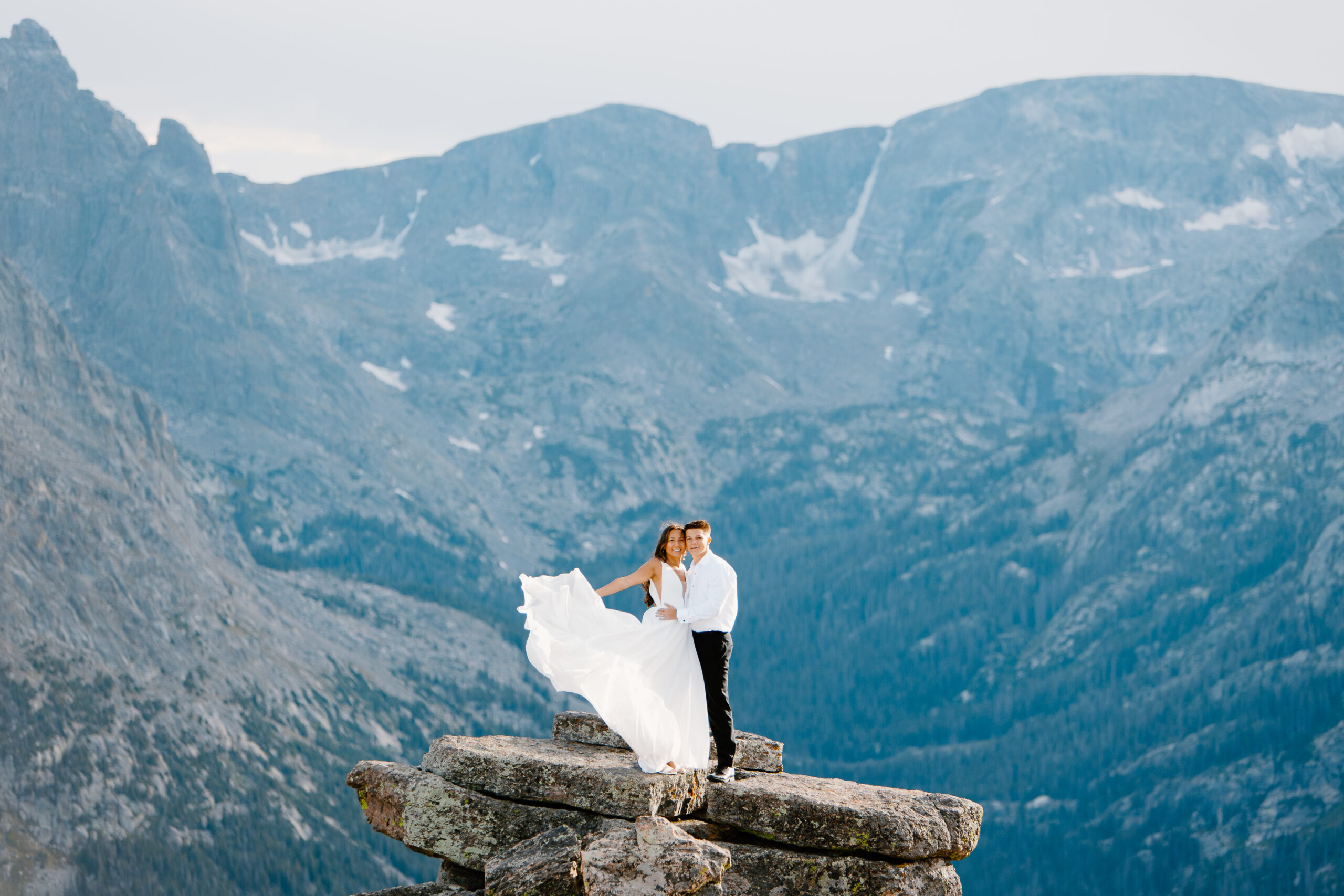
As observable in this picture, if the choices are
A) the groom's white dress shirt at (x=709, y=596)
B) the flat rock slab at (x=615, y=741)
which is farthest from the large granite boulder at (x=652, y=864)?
the flat rock slab at (x=615, y=741)

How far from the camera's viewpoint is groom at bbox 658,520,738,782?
29.0 metres

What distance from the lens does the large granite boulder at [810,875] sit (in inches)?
1080

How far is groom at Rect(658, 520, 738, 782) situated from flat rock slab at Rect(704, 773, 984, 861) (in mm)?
1003

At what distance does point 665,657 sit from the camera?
30047 millimetres

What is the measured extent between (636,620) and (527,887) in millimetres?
7926

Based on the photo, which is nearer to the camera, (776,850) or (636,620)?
(776,850)

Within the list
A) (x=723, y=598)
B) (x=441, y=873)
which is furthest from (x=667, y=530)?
(x=441, y=873)

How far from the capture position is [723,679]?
29609 millimetres

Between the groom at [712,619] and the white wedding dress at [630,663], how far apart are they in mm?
282

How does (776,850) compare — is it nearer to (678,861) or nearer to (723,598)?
(678,861)

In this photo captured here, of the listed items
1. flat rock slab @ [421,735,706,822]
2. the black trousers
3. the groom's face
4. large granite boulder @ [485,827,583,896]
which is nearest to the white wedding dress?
the black trousers

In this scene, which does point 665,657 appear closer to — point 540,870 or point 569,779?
point 569,779

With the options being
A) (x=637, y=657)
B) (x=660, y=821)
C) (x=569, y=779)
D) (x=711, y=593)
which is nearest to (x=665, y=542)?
(x=711, y=593)

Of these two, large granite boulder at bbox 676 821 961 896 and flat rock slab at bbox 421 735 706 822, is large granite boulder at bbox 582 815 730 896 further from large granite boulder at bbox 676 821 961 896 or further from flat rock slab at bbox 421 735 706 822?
large granite boulder at bbox 676 821 961 896
